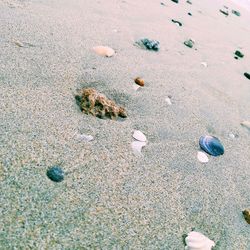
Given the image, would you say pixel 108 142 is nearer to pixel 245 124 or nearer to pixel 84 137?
pixel 84 137

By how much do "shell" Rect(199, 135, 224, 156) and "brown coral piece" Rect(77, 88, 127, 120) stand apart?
0.68 metres

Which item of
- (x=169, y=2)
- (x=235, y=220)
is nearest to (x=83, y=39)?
(x=235, y=220)

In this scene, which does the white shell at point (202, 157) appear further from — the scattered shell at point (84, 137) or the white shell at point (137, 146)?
the scattered shell at point (84, 137)

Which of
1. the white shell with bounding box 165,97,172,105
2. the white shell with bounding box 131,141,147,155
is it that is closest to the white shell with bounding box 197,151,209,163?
the white shell with bounding box 131,141,147,155

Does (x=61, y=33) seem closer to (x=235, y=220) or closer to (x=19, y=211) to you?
(x=19, y=211)

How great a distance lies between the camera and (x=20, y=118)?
1.98 meters

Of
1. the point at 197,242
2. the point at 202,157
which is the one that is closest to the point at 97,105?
the point at 202,157

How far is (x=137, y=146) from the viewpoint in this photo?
7.15 ft

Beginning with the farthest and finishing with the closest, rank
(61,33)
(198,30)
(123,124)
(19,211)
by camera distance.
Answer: (198,30)
(61,33)
(123,124)
(19,211)

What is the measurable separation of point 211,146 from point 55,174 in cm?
126

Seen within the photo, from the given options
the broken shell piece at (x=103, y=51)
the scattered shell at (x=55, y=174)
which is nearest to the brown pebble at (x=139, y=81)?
the broken shell piece at (x=103, y=51)

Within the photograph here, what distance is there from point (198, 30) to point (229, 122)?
235cm

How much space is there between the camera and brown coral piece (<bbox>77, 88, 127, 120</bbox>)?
226 centimetres

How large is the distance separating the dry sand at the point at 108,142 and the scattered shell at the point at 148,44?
0.32ft
